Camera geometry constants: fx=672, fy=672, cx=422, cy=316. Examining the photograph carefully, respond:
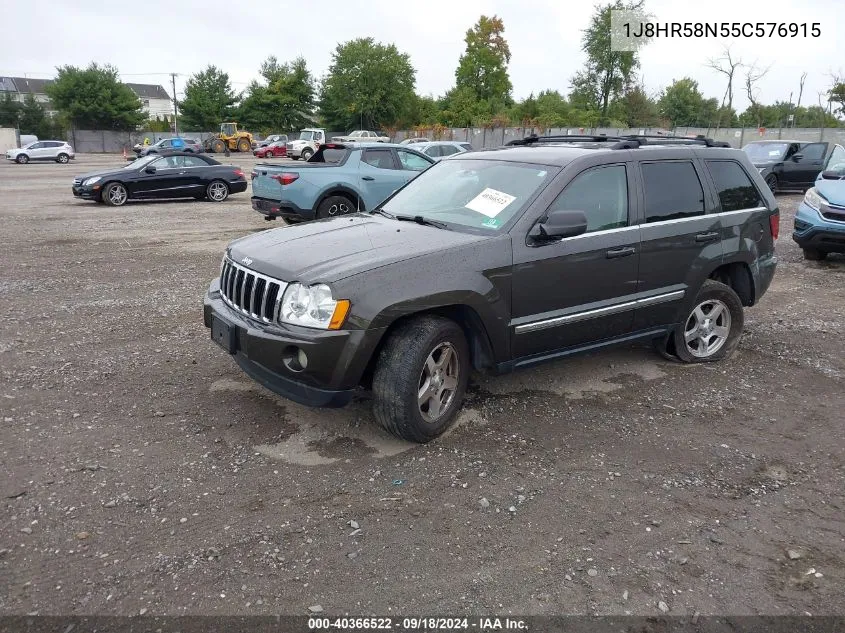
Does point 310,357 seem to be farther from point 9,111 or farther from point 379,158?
point 9,111

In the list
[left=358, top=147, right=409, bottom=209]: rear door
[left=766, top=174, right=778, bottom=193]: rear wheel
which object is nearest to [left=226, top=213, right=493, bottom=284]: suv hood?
[left=358, top=147, right=409, bottom=209]: rear door

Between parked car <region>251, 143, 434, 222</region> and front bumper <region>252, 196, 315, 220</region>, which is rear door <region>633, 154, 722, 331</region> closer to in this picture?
parked car <region>251, 143, 434, 222</region>

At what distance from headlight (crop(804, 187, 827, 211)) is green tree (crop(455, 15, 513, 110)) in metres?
62.0

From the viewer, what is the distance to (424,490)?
3570 millimetres

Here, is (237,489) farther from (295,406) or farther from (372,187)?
(372,187)

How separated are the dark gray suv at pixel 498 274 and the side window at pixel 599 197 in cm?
1

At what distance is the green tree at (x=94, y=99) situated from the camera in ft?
196

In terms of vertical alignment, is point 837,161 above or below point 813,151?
below

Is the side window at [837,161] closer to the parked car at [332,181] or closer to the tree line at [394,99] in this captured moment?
the parked car at [332,181]

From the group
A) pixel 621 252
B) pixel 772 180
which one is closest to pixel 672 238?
pixel 621 252

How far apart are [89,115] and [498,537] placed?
222 ft

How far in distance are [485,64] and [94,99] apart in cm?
3741

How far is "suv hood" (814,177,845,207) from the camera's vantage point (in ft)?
29.7

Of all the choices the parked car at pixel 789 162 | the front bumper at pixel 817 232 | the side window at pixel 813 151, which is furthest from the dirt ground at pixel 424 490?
the side window at pixel 813 151
